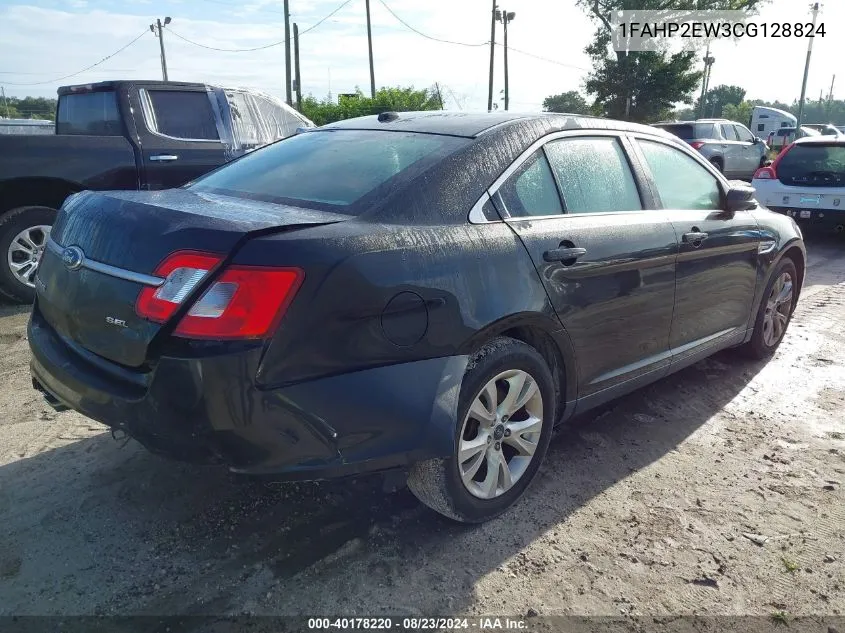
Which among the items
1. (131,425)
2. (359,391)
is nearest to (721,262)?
(359,391)

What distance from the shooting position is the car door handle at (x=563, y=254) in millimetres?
2768

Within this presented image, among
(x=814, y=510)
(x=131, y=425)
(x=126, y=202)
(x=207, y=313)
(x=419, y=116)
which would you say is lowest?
(x=814, y=510)

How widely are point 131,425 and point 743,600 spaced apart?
2.15 meters

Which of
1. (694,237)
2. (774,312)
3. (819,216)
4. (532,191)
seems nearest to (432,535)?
(532,191)

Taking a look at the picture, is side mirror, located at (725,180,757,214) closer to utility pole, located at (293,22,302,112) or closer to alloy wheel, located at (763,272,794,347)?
alloy wheel, located at (763,272,794,347)

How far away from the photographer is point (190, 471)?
2.96 m

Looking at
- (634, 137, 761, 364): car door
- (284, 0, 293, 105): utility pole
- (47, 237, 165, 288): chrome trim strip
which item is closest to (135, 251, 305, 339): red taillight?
(47, 237, 165, 288): chrome trim strip

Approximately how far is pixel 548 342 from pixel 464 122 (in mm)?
1057

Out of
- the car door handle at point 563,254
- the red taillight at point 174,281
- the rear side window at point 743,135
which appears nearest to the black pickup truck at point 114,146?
the red taillight at point 174,281

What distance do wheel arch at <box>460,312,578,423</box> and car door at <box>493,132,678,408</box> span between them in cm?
5

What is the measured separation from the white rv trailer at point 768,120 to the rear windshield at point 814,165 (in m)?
29.6

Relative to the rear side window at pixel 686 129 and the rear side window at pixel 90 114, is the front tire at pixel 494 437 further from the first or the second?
the rear side window at pixel 686 129

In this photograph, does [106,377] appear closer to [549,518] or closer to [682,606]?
[549,518]

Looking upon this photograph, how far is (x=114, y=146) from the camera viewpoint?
586cm
